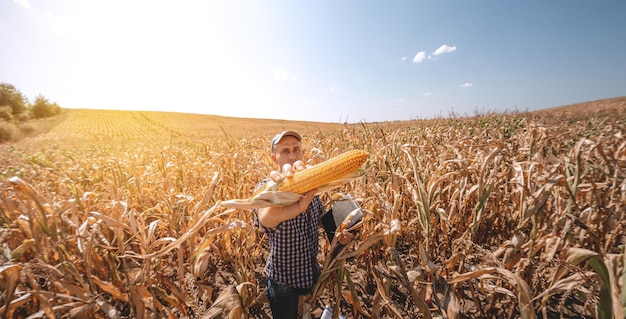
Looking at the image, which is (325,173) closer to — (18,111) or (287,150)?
(287,150)

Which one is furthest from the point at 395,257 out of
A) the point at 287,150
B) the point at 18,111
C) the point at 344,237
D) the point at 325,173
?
the point at 18,111

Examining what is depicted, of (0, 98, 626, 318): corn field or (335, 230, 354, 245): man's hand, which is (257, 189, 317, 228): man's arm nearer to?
(0, 98, 626, 318): corn field

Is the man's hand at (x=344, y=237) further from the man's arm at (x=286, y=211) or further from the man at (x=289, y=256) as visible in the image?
the man's arm at (x=286, y=211)

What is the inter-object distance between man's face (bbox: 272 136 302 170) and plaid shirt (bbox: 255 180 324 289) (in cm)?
46

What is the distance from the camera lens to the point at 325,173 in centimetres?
137

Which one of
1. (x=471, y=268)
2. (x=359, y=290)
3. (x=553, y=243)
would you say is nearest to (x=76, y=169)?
(x=359, y=290)

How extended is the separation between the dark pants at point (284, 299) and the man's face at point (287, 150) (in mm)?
995

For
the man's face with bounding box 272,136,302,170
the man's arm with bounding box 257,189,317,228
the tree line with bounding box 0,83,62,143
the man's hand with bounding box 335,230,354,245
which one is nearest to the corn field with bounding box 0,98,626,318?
the man's hand with bounding box 335,230,354,245

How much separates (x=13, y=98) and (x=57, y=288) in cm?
6502

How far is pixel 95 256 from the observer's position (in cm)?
236

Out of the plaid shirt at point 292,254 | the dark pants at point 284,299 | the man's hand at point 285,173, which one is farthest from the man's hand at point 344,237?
the man's hand at point 285,173

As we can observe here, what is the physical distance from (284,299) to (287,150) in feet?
3.91

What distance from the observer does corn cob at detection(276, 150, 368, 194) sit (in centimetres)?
138

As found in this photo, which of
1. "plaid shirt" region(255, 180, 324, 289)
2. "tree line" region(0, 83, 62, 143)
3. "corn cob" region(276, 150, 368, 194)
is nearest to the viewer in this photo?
"corn cob" region(276, 150, 368, 194)
